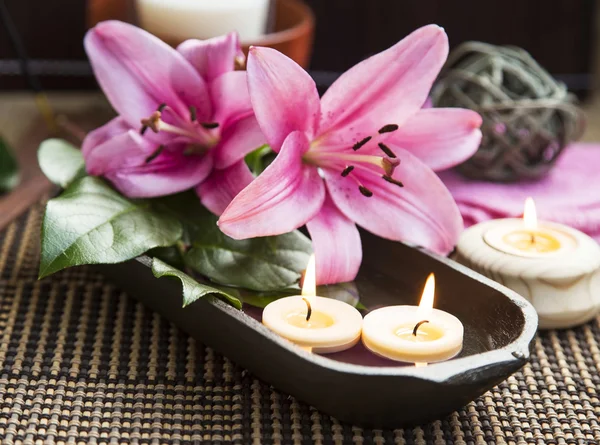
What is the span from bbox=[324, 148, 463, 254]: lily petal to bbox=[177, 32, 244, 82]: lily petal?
0.09 metres

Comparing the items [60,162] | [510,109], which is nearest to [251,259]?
[60,162]

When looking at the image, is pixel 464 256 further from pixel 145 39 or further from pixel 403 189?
pixel 145 39

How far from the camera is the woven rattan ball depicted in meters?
0.67

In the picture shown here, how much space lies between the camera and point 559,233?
0.56 m

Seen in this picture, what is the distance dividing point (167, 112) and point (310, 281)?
0.16 metres

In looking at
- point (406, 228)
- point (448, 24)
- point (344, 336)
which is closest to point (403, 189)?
point (406, 228)

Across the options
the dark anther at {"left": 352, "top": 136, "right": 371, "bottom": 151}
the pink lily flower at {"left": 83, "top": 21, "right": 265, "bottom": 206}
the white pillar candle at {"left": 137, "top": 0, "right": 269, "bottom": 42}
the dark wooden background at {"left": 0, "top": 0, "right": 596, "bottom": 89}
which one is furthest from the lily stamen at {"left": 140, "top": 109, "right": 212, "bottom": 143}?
the dark wooden background at {"left": 0, "top": 0, "right": 596, "bottom": 89}

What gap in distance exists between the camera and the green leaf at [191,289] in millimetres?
428

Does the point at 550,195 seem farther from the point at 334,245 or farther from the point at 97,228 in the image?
the point at 97,228

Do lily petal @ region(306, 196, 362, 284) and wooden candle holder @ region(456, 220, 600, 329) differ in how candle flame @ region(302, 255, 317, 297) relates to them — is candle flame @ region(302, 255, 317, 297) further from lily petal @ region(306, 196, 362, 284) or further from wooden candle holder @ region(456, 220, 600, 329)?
wooden candle holder @ region(456, 220, 600, 329)

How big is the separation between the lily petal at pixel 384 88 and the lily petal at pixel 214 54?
68 millimetres

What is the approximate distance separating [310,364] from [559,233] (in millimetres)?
251

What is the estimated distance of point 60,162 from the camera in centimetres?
56

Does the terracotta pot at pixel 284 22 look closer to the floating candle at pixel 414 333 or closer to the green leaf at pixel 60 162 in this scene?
the green leaf at pixel 60 162
